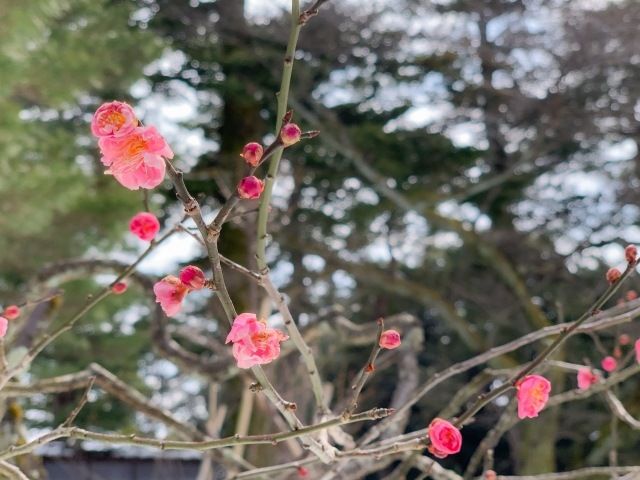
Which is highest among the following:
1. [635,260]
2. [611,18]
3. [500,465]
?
[635,260]

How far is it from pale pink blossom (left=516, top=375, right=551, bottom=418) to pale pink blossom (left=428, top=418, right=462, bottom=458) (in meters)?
0.12

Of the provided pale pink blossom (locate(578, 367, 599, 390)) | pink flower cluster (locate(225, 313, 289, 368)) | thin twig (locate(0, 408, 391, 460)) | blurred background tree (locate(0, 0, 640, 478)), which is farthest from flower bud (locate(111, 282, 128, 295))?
blurred background tree (locate(0, 0, 640, 478))

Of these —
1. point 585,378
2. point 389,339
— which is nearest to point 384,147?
point 585,378

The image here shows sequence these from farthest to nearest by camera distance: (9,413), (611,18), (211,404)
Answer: (611,18)
(211,404)
(9,413)

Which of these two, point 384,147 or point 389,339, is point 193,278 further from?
point 384,147

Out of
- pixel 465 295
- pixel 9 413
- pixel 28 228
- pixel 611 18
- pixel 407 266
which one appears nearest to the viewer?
pixel 9 413

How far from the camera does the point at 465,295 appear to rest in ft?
15.3

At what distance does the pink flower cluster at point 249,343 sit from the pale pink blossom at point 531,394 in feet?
0.88

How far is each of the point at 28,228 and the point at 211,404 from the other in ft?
7.62

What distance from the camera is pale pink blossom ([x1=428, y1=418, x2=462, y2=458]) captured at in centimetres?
60

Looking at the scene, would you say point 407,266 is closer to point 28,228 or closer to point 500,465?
point 500,465

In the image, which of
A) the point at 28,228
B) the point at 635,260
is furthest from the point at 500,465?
the point at 635,260

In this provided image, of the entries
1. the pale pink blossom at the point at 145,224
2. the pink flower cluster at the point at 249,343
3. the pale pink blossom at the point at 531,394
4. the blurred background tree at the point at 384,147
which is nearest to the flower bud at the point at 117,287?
the pale pink blossom at the point at 145,224

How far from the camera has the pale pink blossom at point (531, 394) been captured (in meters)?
0.70
